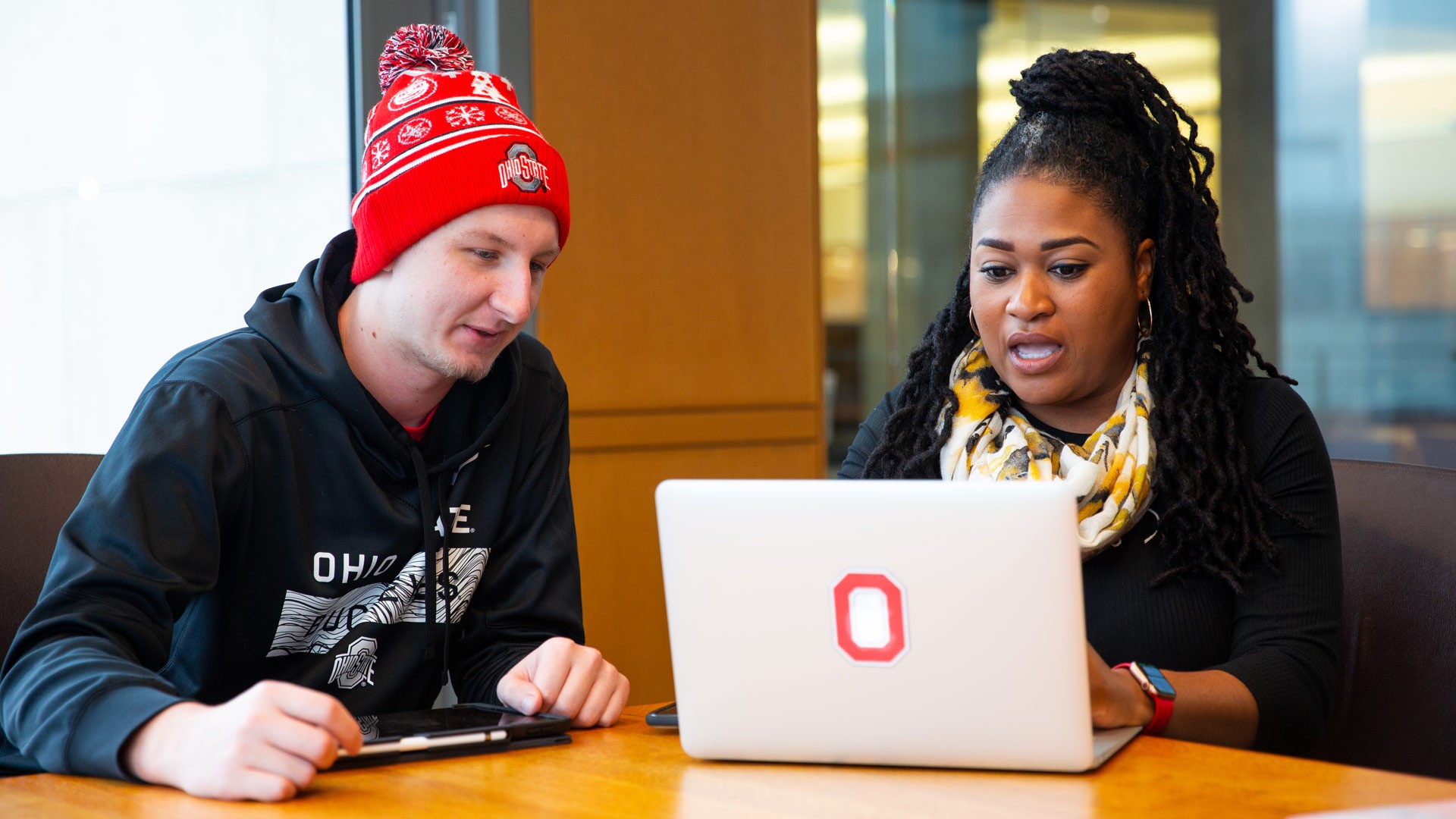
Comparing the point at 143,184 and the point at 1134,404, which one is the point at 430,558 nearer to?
the point at 1134,404

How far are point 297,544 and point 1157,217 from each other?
113cm

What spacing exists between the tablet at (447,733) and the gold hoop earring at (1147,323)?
903 mm

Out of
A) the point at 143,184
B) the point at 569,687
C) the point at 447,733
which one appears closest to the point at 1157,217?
the point at 569,687

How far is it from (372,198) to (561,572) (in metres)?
0.50

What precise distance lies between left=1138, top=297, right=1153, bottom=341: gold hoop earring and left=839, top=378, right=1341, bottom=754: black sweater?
149 mm

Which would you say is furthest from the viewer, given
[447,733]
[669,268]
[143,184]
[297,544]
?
[669,268]

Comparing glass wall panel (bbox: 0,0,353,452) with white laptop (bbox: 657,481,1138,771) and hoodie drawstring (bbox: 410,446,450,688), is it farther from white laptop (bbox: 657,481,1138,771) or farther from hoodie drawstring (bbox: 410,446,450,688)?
white laptop (bbox: 657,481,1138,771)

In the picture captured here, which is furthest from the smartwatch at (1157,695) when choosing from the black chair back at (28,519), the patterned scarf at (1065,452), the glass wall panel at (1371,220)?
the glass wall panel at (1371,220)

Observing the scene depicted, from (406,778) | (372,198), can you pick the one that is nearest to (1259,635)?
(406,778)

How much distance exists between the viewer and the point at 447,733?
119 cm

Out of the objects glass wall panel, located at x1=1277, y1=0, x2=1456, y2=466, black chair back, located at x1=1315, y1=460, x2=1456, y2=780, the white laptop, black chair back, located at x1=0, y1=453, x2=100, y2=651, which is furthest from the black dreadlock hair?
glass wall panel, located at x1=1277, y1=0, x2=1456, y2=466

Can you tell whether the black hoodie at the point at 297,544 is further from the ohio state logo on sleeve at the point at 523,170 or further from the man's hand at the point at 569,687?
the ohio state logo on sleeve at the point at 523,170

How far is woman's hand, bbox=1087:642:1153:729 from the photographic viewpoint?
46.1 inches

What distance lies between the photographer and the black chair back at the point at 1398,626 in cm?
151
